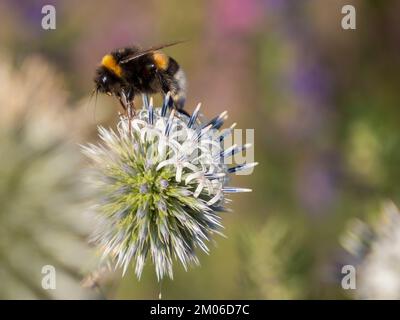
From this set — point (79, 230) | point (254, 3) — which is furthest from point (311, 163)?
point (79, 230)

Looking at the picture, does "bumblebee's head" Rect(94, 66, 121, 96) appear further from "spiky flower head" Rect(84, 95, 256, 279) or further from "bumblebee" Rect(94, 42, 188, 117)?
"spiky flower head" Rect(84, 95, 256, 279)

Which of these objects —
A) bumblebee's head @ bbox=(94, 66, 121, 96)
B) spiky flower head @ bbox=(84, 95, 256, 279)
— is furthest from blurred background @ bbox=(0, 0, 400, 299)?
spiky flower head @ bbox=(84, 95, 256, 279)

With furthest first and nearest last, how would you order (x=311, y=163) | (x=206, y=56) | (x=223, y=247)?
(x=206, y=56) < (x=311, y=163) < (x=223, y=247)

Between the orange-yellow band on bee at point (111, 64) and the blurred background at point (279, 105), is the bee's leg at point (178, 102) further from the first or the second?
the blurred background at point (279, 105)

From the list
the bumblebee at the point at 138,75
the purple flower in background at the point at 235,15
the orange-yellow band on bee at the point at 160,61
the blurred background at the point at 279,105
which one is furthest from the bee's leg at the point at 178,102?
the purple flower in background at the point at 235,15

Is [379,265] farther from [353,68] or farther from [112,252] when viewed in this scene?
[353,68]

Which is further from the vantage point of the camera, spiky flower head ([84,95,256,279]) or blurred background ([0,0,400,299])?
blurred background ([0,0,400,299])
